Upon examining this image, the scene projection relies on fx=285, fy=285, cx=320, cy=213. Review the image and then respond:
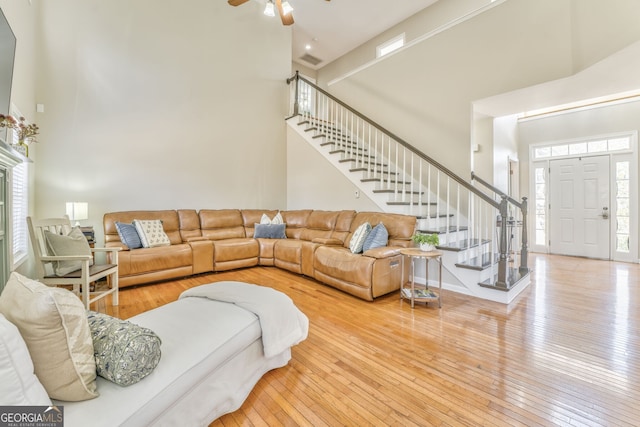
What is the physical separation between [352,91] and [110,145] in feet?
15.2

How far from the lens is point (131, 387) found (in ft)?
3.64

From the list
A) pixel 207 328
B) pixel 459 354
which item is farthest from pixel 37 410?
pixel 459 354

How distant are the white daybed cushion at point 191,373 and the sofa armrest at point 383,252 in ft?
5.37

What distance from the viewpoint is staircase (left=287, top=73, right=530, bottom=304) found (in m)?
3.46

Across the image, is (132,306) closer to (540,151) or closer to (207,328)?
(207,328)

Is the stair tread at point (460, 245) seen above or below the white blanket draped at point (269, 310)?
above

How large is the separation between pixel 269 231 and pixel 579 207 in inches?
245

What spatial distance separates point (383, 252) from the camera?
3344 millimetres

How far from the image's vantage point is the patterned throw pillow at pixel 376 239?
11.9ft

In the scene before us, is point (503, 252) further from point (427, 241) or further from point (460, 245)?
point (427, 241)

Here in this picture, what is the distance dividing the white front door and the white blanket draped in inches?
257

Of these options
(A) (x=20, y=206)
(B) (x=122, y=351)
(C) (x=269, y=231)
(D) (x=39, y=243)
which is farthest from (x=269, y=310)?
(A) (x=20, y=206)

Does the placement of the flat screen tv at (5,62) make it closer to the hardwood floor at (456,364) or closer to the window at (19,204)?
the window at (19,204)

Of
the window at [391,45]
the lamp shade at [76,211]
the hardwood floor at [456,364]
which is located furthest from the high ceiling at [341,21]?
the hardwood floor at [456,364]
